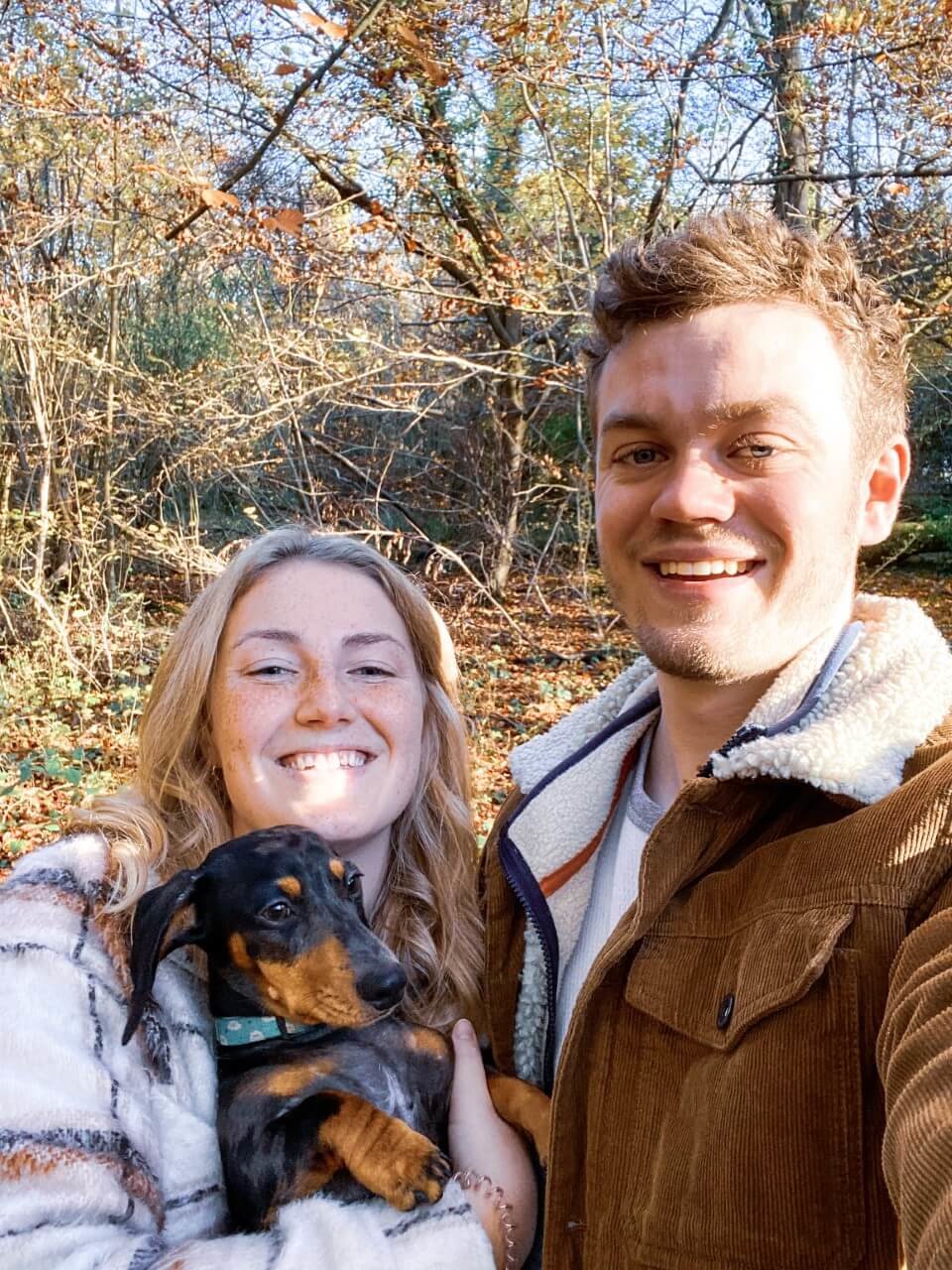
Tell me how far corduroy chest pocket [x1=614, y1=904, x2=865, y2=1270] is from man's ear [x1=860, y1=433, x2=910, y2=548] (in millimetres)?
871

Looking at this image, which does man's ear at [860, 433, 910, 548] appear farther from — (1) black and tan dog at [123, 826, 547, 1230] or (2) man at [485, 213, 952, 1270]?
(1) black and tan dog at [123, 826, 547, 1230]

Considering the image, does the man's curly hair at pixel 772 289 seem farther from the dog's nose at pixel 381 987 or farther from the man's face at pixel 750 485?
the dog's nose at pixel 381 987

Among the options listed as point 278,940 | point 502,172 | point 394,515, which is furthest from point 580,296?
point 278,940

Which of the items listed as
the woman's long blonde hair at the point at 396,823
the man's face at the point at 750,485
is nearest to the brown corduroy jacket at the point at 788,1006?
the man's face at the point at 750,485

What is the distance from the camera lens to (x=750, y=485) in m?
1.85

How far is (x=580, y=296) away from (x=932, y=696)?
7.27 metres

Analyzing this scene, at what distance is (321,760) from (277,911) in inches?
13.3

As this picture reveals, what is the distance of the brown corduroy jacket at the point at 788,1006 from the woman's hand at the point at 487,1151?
11.1 inches

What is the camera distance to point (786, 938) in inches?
55.1

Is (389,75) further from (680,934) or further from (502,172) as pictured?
(680,934)

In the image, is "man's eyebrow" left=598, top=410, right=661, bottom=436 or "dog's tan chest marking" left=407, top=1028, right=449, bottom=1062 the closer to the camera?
"man's eyebrow" left=598, top=410, right=661, bottom=436

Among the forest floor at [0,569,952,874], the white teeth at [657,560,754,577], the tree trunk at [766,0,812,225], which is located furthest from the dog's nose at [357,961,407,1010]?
the tree trunk at [766,0,812,225]

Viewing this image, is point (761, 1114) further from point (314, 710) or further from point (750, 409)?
point (314, 710)

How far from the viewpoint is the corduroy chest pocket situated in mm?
1291
